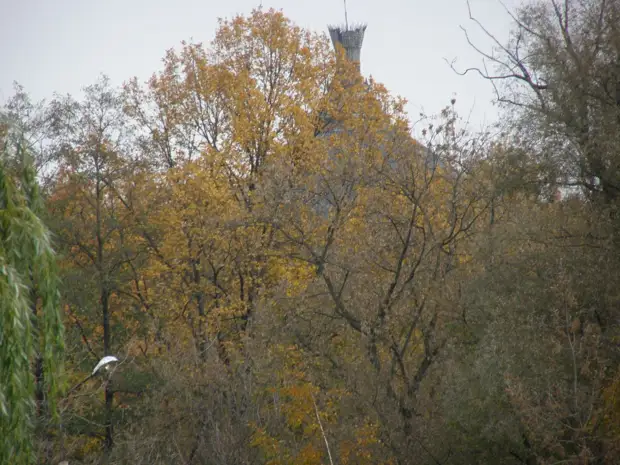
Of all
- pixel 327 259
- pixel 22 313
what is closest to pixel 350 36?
pixel 327 259

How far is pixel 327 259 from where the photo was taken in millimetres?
19078

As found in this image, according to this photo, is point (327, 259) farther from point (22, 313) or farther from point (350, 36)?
point (350, 36)

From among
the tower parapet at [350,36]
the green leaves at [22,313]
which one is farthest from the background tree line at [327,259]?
the tower parapet at [350,36]

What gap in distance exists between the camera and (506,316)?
14.7 metres

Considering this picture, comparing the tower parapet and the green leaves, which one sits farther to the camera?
the tower parapet

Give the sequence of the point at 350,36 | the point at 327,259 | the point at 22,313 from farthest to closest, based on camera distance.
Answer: the point at 350,36
the point at 327,259
the point at 22,313

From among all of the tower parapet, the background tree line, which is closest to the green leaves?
the background tree line

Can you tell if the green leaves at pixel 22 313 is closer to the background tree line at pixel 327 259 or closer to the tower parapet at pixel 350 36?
the background tree line at pixel 327 259

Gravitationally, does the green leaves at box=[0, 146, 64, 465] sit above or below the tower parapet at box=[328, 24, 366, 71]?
below

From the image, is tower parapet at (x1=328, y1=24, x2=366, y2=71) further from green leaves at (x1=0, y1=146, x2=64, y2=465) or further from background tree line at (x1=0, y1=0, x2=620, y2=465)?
green leaves at (x1=0, y1=146, x2=64, y2=465)

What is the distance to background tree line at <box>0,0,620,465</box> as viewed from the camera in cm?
1377

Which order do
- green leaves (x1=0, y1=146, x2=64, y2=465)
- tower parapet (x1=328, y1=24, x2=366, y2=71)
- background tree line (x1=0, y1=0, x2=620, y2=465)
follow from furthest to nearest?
tower parapet (x1=328, y1=24, x2=366, y2=71), background tree line (x1=0, y1=0, x2=620, y2=465), green leaves (x1=0, y1=146, x2=64, y2=465)

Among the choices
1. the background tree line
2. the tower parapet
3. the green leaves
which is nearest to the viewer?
the green leaves

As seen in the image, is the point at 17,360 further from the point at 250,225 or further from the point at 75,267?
the point at 75,267
